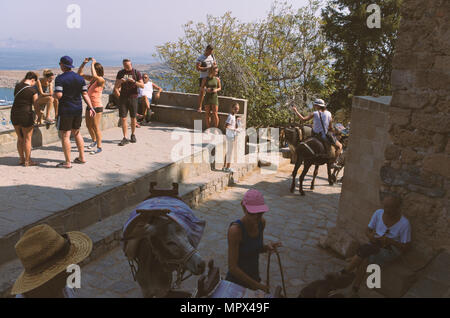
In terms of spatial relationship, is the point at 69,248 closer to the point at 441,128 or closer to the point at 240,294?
the point at 240,294

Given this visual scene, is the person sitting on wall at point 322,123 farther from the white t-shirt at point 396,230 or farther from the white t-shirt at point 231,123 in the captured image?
the white t-shirt at point 396,230

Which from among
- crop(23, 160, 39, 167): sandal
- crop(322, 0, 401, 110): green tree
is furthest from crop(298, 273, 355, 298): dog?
crop(322, 0, 401, 110): green tree

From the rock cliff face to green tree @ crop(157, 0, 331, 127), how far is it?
1138cm

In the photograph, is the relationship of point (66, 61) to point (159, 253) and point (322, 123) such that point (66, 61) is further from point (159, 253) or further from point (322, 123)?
point (322, 123)

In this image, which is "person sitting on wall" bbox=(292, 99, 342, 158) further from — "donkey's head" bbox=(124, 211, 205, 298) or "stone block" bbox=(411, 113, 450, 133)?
"donkey's head" bbox=(124, 211, 205, 298)

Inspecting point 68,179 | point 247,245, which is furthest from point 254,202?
point 68,179

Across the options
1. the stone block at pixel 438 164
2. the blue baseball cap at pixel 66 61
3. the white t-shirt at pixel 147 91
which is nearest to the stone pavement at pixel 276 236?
Answer: the stone block at pixel 438 164

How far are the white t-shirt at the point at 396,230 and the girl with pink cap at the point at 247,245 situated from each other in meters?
1.71

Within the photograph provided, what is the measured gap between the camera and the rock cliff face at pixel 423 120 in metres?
4.11

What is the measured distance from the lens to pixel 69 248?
281cm

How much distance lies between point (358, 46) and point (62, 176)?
1986 cm

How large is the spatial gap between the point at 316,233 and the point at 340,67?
17.7 metres

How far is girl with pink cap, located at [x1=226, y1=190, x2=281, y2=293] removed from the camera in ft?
11.2

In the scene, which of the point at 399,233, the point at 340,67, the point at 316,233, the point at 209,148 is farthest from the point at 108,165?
the point at 340,67
